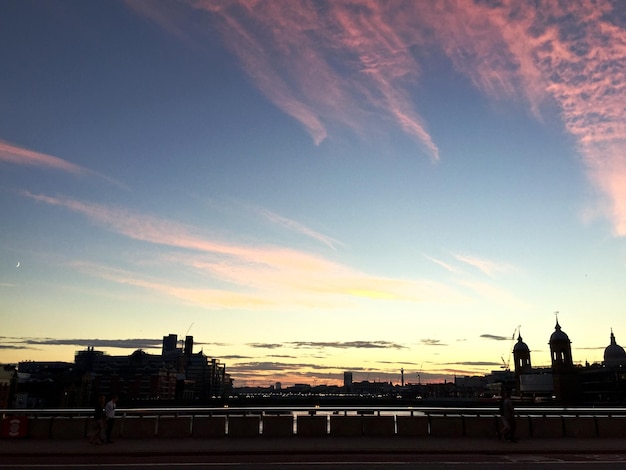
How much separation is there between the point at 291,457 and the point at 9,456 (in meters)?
11.6

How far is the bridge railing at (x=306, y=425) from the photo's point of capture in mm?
28000

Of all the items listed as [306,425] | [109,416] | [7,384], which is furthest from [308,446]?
[7,384]

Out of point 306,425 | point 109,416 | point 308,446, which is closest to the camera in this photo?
point 308,446

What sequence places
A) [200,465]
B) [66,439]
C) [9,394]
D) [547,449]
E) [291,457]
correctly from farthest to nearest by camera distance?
[9,394] < [66,439] < [547,449] < [291,457] < [200,465]

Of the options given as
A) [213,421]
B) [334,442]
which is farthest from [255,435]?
[334,442]

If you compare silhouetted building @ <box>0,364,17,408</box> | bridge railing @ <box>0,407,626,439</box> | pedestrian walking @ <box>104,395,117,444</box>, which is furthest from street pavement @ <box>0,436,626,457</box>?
silhouetted building @ <box>0,364,17,408</box>

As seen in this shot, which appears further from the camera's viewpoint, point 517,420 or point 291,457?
point 517,420

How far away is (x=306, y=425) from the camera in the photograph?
28422mm

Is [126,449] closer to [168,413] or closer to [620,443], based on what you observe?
[168,413]

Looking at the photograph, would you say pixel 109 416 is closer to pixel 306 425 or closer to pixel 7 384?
pixel 306 425

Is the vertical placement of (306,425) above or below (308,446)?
above

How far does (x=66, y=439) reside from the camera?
1088 inches

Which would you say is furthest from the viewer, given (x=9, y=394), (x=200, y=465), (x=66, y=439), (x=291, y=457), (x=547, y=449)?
(x=9, y=394)

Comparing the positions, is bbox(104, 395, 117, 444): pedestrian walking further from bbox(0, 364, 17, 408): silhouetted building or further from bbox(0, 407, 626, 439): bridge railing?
bbox(0, 364, 17, 408): silhouetted building
